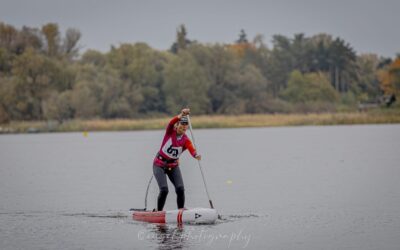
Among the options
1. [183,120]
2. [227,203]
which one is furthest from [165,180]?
[227,203]

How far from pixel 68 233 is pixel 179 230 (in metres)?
2.52

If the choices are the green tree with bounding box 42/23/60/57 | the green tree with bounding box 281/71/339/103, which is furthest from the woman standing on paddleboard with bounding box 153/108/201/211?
the green tree with bounding box 281/71/339/103

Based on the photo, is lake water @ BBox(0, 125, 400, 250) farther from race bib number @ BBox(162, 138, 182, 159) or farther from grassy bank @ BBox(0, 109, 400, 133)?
grassy bank @ BBox(0, 109, 400, 133)

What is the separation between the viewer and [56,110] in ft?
291

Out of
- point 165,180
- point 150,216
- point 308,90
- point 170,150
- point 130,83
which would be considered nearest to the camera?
point 170,150

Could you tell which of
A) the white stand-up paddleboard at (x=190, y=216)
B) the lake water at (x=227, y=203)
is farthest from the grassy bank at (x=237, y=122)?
the white stand-up paddleboard at (x=190, y=216)

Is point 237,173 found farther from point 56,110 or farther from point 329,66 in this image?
point 329,66

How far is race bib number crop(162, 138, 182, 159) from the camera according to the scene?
59.4ft

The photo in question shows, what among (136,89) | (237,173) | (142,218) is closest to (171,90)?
(136,89)

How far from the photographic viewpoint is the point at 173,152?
18219mm

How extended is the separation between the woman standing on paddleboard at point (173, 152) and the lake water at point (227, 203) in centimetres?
100

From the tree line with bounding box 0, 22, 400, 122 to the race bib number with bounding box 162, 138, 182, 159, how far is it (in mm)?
71485

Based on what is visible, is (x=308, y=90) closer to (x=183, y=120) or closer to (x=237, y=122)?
(x=237, y=122)

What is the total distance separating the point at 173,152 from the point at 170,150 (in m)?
0.09
